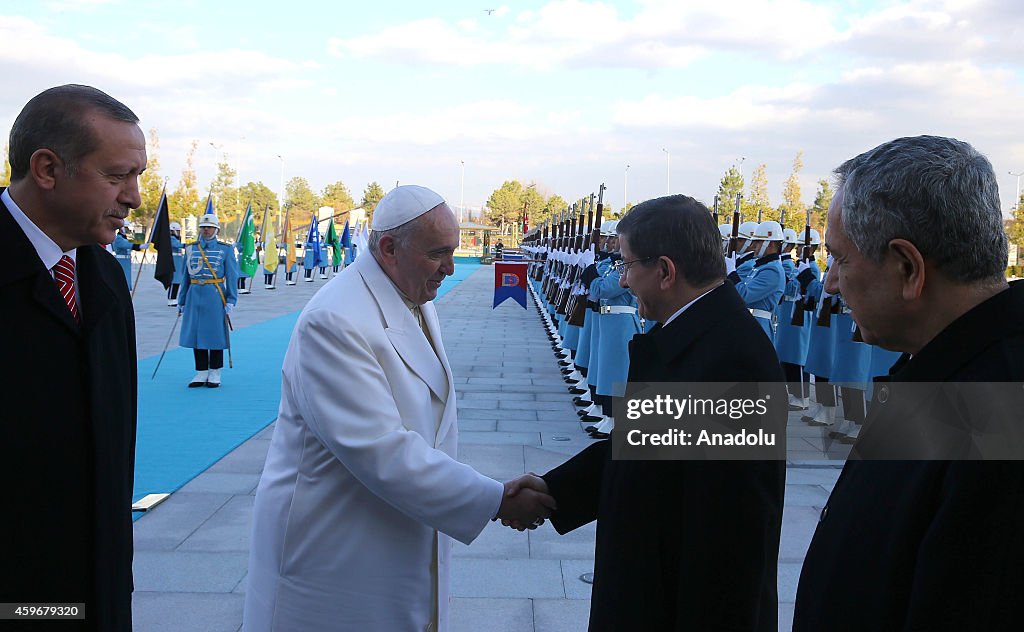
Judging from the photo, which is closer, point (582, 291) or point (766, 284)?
point (766, 284)

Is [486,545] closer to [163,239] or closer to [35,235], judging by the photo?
[35,235]

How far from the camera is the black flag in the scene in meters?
10.1

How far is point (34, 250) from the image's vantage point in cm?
183

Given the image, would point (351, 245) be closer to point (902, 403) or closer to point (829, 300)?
point (829, 300)

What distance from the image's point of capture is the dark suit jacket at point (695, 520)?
192 cm

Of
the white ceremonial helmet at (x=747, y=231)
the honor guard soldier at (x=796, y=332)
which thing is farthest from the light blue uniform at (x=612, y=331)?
the white ceremonial helmet at (x=747, y=231)

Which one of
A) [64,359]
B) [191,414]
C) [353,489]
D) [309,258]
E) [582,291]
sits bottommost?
[191,414]

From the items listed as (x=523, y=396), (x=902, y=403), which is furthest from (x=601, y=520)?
(x=523, y=396)

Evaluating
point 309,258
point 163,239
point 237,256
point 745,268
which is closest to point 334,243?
point 309,258

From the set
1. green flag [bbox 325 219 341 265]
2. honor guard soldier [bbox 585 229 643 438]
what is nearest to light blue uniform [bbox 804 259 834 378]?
honor guard soldier [bbox 585 229 643 438]

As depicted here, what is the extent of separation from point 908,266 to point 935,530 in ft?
1.28

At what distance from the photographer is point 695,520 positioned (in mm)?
1918

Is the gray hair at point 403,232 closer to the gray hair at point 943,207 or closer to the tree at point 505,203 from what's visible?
the gray hair at point 943,207

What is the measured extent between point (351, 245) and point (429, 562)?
33.9 meters
